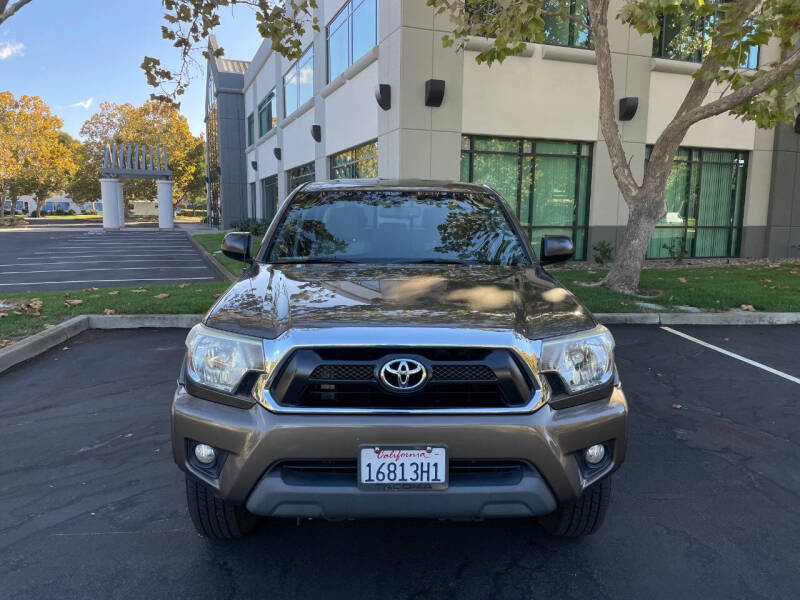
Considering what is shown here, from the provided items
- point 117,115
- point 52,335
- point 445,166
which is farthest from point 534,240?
point 117,115

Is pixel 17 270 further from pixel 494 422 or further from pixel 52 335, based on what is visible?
pixel 494 422

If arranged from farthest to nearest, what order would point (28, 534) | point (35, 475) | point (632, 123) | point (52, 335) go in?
1. point (632, 123)
2. point (52, 335)
3. point (35, 475)
4. point (28, 534)

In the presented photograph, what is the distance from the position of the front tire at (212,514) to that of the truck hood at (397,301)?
748 mm

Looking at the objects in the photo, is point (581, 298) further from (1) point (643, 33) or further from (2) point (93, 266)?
(2) point (93, 266)

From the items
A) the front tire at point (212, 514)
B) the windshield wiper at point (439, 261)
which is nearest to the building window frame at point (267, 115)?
the windshield wiper at point (439, 261)

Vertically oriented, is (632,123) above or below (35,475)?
above

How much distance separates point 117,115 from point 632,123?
177 feet

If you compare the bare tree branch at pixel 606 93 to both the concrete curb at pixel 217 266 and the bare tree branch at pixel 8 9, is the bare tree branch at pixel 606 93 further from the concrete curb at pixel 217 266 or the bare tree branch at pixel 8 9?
the bare tree branch at pixel 8 9

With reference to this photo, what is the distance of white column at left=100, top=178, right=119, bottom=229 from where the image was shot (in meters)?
36.2

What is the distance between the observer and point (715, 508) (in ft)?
10.6

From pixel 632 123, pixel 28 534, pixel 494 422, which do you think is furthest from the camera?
pixel 632 123

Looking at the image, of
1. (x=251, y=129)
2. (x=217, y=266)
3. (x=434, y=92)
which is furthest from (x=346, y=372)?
(x=251, y=129)

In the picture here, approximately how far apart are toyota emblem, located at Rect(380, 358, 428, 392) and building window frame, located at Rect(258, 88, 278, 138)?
26836 mm

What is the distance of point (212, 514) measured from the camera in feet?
8.68
